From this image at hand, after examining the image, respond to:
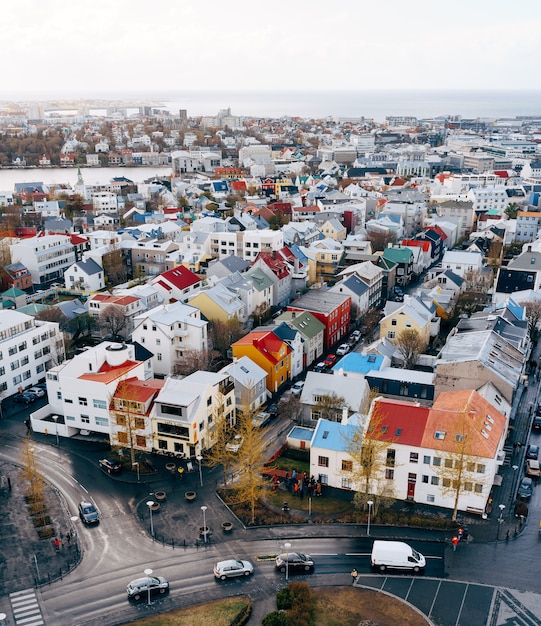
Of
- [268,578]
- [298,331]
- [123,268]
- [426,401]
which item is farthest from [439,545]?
[123,268]

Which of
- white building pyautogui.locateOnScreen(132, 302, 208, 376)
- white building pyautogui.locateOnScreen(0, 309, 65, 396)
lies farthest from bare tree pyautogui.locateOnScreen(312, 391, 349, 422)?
white building pyautogui.locateOnScreen(0, 309, 65, 396)

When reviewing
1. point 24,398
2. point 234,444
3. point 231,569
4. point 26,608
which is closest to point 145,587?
point 231,569

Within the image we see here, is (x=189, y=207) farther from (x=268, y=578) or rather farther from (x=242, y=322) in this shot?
(x=268, y=578)

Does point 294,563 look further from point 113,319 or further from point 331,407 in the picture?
point 113,319

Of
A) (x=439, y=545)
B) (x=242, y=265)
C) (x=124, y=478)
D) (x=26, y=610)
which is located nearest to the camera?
(x=26, y=610)

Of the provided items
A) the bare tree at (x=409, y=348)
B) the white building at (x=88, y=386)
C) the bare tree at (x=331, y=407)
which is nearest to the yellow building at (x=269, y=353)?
the bare tree at (x=331, y=407)

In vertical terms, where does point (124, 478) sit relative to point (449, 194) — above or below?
below

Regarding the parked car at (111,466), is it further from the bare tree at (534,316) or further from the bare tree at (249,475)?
the bare tree at (534,316)

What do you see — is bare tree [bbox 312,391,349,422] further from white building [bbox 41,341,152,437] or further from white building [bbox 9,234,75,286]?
white building [bbox 9,234,75,286]
